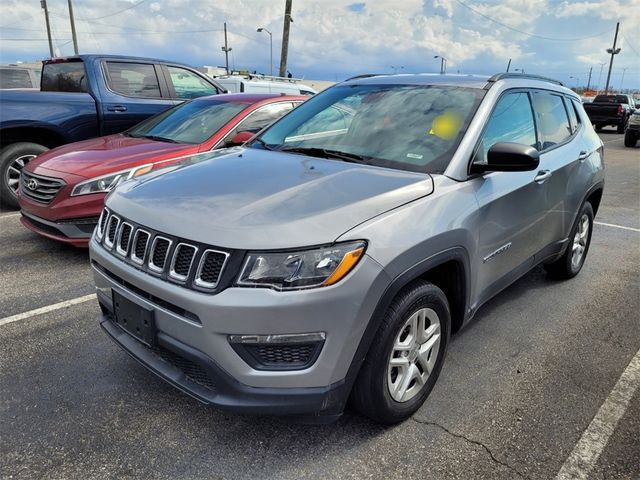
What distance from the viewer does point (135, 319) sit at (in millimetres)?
2336

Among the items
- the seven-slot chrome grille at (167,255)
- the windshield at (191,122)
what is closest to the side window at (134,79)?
the windshield at (191,122)

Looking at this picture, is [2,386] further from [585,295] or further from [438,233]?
[585,295]

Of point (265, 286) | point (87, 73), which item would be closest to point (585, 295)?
point (265, 286)

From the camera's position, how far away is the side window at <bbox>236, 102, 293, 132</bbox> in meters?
5.62

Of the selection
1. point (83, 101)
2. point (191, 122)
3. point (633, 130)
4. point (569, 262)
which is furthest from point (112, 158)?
point (633, 130)

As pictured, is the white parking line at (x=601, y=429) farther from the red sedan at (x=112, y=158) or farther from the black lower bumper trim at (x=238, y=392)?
the red sedan at (x=112, y=158)

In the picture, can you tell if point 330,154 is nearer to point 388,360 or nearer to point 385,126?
point 385,126

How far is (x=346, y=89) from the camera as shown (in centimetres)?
376

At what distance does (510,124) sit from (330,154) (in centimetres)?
123

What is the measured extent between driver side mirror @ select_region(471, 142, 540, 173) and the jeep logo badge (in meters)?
4.10

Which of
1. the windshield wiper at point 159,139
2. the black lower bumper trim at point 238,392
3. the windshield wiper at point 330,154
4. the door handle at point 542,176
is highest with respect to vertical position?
the windshield wiper at point 330,154

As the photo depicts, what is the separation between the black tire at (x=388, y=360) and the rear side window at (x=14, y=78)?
39.3 feet

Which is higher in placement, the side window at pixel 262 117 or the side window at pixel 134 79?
the side window at pixel 134 79

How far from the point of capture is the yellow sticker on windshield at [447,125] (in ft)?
Result: 9.54
